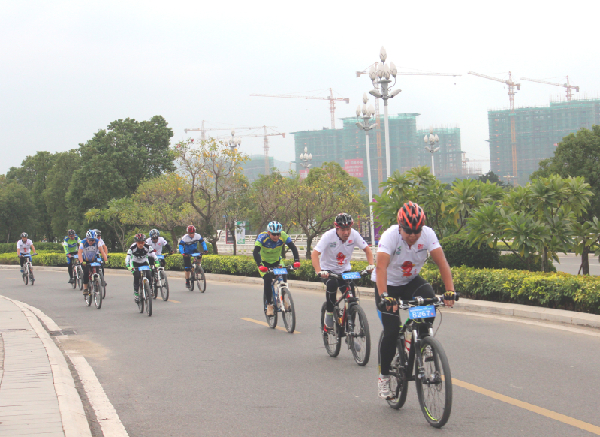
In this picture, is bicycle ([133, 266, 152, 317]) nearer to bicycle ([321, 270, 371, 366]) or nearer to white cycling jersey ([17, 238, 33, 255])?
bicycle ([321, 270, 371, 366])

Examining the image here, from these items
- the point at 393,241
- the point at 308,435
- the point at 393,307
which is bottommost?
the point at 308,435

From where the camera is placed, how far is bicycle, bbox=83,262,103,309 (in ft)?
53.6

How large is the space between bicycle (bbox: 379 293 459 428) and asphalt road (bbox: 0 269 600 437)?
0.21m

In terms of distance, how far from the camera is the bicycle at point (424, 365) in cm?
522

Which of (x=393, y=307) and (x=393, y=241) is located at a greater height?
(x=393, y=241)

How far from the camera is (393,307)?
5.59 metres

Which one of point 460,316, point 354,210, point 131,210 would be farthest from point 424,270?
point 131,210

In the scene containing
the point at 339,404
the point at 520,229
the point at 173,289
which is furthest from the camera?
the point at 173,289

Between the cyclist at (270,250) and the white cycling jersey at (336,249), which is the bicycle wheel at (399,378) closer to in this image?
the white cycling jersey at (336,249)

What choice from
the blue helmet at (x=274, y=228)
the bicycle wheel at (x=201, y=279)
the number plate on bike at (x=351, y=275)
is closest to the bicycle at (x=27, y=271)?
the bicycle wheel at (x=201, y=279)

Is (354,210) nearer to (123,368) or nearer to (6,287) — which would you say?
(6,287)

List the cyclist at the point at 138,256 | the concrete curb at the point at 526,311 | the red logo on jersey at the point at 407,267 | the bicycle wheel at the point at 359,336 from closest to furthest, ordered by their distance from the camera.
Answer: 1. the red logo on jersey at the point at 407,267
2. the bicycle wheel at the point at 359,336
3. the concrete curb at the point at 526,311
4. the cyclist at the point at 138,256

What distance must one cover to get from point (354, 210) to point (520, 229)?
18926mm

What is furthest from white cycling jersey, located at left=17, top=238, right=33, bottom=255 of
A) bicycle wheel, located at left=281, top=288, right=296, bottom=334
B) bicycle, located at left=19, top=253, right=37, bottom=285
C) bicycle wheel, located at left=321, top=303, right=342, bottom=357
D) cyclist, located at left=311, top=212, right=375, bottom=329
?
cyclist, located at left=311, top=212, right=375, bottom=329
